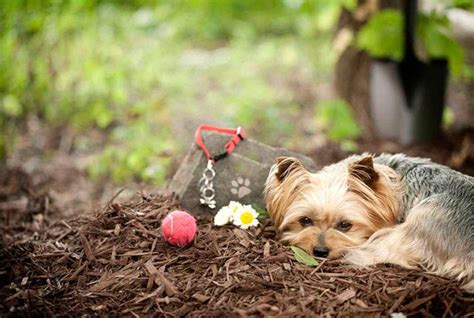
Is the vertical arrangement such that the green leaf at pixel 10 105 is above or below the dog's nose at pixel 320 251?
below

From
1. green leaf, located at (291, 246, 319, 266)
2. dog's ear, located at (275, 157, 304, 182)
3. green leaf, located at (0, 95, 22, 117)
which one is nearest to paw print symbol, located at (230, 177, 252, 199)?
dog's ear, located at (275, 157, 304, 182)

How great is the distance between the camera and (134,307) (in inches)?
133

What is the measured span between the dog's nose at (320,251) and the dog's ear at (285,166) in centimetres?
56

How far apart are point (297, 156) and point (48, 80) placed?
16.7 feet

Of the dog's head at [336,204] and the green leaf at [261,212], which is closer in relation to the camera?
the dog's head at [336,204]

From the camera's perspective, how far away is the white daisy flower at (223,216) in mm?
4203

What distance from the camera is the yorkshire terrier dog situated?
3.55m

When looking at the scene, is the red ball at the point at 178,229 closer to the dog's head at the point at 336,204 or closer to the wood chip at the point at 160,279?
the wood chip at the point at 160,279

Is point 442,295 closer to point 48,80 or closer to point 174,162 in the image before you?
point 174,162

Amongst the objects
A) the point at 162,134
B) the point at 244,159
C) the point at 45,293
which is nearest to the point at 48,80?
the point at 162,134

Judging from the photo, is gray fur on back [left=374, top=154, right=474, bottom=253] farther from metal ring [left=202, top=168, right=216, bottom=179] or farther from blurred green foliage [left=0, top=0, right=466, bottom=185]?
blurred green foliage [left=0, top=0, right=466, bottom=185]

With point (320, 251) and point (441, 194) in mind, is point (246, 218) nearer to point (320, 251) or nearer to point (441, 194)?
point (320, 251)

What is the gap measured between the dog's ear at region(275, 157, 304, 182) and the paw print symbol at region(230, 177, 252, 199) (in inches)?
17.5

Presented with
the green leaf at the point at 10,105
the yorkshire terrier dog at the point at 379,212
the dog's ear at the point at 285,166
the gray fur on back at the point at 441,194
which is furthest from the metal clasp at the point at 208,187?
the green leaf at the point at 10,105
